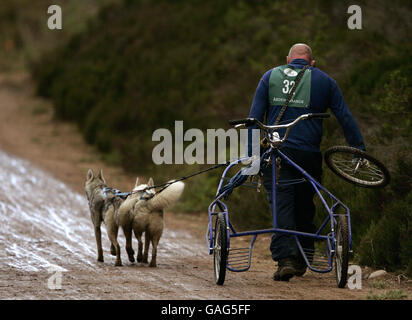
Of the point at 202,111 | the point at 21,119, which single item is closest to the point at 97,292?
the point at 202,111

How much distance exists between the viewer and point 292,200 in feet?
21.0

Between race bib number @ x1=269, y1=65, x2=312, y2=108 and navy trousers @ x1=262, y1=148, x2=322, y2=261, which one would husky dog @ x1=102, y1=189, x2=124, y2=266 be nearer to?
navy trousers @ x1=262, y1=148, x2=322, y2=261

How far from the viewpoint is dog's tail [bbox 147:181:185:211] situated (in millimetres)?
7371

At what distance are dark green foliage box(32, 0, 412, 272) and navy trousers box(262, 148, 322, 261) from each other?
1126 millimetres

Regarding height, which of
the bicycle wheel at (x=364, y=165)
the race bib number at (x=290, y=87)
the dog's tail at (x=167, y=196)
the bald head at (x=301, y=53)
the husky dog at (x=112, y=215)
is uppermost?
the bald head at (x=301, y=53)

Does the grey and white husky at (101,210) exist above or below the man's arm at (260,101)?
below

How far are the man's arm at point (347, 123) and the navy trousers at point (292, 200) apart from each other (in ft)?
1.22

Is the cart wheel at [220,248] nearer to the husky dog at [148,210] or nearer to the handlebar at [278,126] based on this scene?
the handlebar at [278,126]

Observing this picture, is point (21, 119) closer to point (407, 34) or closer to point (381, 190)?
point (407, 34)

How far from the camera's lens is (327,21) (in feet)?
48.5

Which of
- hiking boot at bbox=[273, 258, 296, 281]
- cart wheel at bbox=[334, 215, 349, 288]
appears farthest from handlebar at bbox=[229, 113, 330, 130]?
hiking boot at bbox=[273, 258, 296, 281]

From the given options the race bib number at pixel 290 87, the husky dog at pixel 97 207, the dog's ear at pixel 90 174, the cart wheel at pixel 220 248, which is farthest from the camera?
the dog's ear at pixel 90 174

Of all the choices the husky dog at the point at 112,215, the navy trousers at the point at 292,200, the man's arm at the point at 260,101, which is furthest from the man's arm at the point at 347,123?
the husky dog at the point at 112,215

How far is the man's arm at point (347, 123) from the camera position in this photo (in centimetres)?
626
